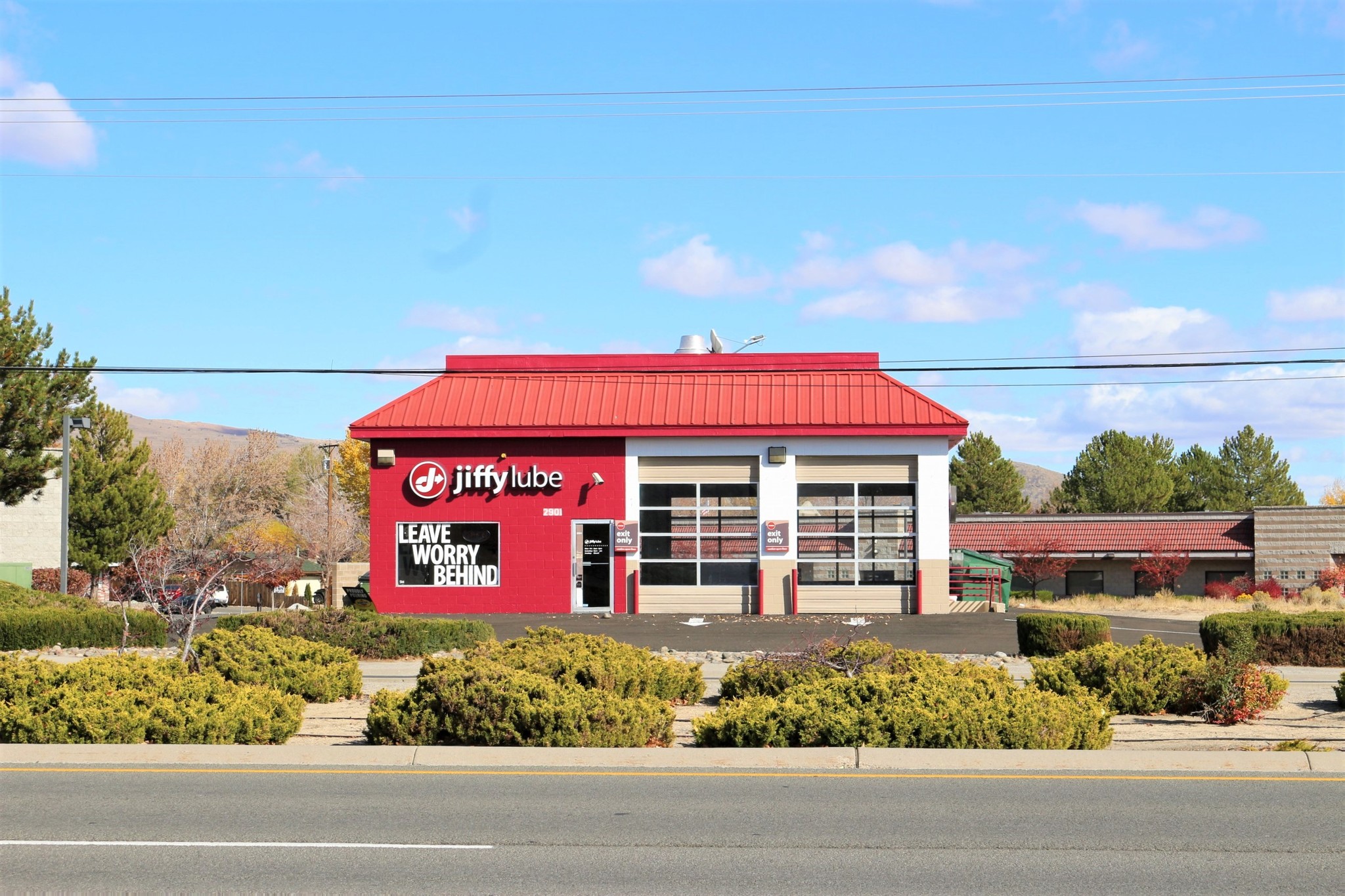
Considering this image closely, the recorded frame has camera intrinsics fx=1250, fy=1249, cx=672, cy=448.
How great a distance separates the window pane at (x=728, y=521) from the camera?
32750 mm

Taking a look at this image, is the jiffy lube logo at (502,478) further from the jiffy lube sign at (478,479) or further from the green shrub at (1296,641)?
the green shrub at (1296,641)

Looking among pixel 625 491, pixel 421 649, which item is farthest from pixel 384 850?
pixel 625 491

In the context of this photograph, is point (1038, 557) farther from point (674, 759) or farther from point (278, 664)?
point (674, 759)

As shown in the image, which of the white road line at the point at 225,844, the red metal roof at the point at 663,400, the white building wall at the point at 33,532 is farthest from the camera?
the white building wall at the point at 33,532

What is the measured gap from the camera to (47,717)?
12469 millimetres

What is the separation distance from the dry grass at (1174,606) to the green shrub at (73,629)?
24.5m

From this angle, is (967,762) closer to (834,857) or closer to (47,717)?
(834,857)

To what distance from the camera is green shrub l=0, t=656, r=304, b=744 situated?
40.6 ft

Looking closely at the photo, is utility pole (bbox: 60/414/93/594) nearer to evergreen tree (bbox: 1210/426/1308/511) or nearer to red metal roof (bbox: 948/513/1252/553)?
red metal roof (bbox: 948/513/1252/553)

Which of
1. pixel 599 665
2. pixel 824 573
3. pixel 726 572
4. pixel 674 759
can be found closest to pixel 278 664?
pixel 599 665

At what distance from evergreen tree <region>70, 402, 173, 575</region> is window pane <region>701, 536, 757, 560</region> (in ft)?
81.7

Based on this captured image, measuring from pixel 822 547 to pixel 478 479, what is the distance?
9.18m

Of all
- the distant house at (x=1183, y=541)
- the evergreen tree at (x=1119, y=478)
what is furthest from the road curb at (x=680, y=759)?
the evergreen tree at (x=1119, y=478)

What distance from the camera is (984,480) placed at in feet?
242
